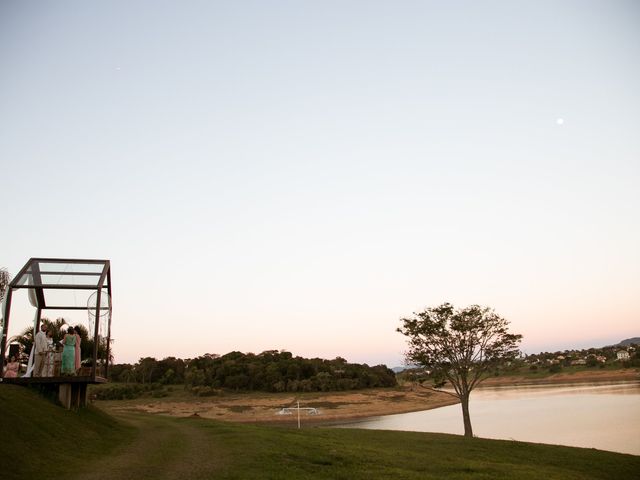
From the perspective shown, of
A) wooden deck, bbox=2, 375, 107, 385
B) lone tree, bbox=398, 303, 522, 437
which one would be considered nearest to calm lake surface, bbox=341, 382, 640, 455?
lone tree, bbox=398, 303, 522, 437

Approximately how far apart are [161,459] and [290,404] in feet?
228

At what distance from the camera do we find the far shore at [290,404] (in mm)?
69250

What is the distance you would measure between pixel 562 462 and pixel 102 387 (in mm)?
83764

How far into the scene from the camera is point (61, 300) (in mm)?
22484

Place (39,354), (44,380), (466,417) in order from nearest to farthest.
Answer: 1. (44,380)
2. (39,354)
3. (466,417)

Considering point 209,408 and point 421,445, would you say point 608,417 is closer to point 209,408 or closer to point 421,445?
point 421,445

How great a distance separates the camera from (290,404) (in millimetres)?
81750

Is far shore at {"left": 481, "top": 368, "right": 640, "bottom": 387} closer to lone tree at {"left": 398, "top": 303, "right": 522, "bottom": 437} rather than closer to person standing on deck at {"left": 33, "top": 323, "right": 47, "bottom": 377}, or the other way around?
lone tree at {"left": 398, "top": 303, "right": 522, "bottom": 437}

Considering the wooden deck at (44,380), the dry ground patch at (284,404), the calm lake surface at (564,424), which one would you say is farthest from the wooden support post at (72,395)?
the dry ground patch at (284,404)

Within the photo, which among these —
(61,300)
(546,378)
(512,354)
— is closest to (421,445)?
(512,354)

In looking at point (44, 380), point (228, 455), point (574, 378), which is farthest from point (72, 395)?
point (574, 378)

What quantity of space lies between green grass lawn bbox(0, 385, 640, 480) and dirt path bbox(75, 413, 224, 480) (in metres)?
0.03

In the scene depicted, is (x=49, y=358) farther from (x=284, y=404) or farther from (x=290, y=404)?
(x=284, y=404)

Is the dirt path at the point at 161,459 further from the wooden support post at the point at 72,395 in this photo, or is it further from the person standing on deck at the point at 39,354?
the person standing on deck at the point at 39,354
